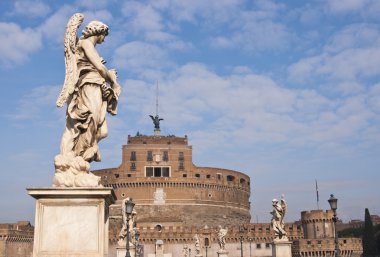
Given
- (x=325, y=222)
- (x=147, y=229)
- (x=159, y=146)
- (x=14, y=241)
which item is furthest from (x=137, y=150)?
(x=325, y=222)

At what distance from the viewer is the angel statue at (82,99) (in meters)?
5.30

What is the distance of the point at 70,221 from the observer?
491 cm

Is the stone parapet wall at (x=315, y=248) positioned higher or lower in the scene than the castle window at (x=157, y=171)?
lower

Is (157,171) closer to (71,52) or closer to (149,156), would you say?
(149,156)

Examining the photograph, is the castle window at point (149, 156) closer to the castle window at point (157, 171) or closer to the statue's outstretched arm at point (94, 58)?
the castle window at point (157, 171)

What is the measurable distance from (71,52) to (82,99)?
0.54 meters

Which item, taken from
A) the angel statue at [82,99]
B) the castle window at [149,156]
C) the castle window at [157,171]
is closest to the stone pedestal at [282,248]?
the angel statue at [82,99]

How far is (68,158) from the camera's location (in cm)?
525

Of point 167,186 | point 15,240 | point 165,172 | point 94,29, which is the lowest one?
→ point 15,240

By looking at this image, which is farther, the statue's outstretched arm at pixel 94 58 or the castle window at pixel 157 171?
the castle window at pixel 157 171

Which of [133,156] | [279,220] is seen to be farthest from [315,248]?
[279,220]

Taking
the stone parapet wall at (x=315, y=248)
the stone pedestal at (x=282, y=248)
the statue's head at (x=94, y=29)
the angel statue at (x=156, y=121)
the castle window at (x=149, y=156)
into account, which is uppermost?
the angel statue at (x=156, y=121)

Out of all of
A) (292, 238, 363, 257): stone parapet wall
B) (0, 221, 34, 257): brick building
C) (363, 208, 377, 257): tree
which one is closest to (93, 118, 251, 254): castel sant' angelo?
(0, 221, 34, 257): brick building

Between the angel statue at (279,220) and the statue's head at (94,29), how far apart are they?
1253 cm
